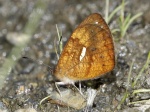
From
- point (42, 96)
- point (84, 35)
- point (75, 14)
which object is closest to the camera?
point (84, 35)

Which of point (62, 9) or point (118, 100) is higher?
point (62, 9)

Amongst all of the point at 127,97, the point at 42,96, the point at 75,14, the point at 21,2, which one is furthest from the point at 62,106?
the point at 21,2

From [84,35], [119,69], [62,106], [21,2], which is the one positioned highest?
[21,2]

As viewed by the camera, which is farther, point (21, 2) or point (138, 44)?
point (21, 2)

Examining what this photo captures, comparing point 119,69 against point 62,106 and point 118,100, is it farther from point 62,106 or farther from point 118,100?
point 62,106

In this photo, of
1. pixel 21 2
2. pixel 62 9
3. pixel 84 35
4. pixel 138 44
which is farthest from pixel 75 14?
pixel 84 35

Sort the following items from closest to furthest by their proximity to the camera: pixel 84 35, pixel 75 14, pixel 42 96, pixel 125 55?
pixel 84 35, pixel 42 96, pixel 125 55, pixel 75 14

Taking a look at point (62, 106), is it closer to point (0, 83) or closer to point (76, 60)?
point (76, 60)
